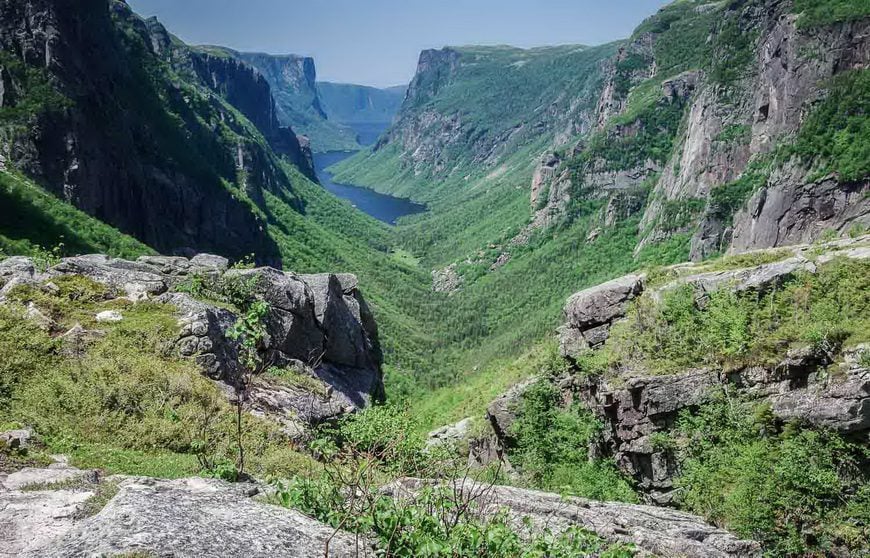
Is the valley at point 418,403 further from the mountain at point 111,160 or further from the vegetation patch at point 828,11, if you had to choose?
the mountain at point 111,160

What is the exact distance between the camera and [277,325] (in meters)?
27.5

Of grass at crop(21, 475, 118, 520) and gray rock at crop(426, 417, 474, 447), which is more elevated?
grass at crop(21, 475, 118, 520)

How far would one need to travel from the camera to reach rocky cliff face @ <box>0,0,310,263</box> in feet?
206

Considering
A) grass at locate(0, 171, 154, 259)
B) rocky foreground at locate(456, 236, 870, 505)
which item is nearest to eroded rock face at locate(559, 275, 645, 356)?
rocky foreground at locate(456, 236, 870, 505)

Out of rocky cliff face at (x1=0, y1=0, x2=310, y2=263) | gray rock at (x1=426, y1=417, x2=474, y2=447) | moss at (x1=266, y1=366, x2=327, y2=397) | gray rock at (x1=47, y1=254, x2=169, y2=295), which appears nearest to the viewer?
moss at (x1=266, y1=366, x2=327, y2=397)

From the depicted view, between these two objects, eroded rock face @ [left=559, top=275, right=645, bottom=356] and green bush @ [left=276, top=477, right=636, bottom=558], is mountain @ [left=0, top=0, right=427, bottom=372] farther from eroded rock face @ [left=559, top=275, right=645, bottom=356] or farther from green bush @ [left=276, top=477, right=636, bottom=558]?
green bush @ [left=276, top=477, right=636, bottom=558]

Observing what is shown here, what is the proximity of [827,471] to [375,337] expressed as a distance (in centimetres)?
2983

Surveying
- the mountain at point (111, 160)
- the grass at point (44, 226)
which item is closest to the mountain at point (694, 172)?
the mountain at point (111, 160)

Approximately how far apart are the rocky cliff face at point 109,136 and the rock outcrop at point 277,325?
42506mm

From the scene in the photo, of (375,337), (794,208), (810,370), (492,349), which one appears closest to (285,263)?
(492,349)

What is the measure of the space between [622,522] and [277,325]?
19.0m

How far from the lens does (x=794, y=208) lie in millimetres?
60625

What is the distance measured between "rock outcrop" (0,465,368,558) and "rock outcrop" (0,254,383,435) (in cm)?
763

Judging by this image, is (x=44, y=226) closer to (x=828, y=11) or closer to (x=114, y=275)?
(x=114, y=275)
